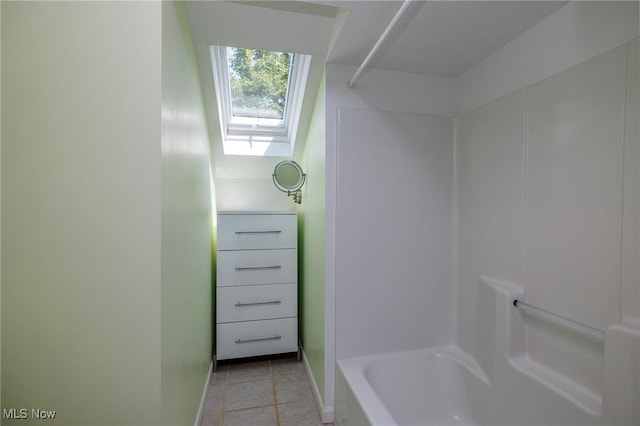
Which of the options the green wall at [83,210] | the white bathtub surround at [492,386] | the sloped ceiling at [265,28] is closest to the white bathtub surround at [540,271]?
the white bathtub surround at [492,386]

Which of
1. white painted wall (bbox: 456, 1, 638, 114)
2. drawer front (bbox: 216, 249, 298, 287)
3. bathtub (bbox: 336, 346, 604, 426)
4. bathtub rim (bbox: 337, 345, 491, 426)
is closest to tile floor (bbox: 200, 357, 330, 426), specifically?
bathtub (bbox: 336, 346, 604, 426)

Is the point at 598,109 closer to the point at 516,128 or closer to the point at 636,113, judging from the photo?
the point at 636,113

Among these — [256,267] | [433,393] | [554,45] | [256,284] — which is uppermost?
[554,45]

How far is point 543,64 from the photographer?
1231 mm

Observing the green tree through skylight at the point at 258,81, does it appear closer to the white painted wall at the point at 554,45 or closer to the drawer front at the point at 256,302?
the white painted wall at the point at 554,45

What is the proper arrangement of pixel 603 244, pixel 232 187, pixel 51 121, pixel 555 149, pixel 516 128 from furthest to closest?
pixel 232 187 → pixel 516 128 → pixel 555 149 → pixel 603 244 → pixel 51 121

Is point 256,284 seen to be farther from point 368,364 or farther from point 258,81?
point 258,81

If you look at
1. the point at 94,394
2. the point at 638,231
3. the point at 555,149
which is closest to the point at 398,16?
the point at 555,149

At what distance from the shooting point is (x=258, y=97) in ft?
7.13

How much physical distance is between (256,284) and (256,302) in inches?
5.5

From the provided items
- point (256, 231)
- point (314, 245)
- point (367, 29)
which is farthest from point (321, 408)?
point (367, 29)

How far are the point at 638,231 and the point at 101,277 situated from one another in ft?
5.76

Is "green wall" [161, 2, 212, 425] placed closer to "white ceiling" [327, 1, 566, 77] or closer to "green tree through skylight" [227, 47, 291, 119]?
"green tree through skylight" [227, 47, 291, 119]

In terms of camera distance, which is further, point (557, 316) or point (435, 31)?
point (435, 31)
